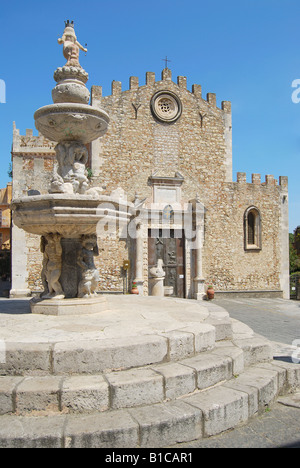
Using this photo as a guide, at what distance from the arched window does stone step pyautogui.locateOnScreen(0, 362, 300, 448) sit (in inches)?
514

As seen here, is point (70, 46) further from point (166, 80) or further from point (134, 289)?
point (166, 80)

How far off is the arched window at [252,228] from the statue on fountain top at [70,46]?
464 inches

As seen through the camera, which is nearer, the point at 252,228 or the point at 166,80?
the point at 166,80

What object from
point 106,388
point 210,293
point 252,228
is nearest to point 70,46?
point 106,388

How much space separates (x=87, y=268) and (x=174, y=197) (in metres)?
10.2

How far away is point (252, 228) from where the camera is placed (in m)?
16.9

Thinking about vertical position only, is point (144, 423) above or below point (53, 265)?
below

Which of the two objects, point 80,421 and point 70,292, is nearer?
point 80,421

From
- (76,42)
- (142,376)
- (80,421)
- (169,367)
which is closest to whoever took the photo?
(80,421)

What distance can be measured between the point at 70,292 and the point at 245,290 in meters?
12.0
